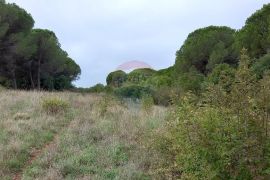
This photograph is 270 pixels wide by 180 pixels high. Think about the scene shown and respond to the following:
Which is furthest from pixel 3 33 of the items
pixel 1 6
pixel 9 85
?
pixel 9 85

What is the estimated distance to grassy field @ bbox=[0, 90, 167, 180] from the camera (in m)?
7.19

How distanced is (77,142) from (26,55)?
20.0 m

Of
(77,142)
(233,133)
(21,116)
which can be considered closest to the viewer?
(233,133)

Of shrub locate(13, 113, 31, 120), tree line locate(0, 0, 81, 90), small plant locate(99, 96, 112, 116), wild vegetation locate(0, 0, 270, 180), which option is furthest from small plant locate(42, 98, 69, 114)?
tree line locate(0, 0, 81, 90)

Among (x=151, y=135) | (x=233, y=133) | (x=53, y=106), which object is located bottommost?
(x=151, y=135)

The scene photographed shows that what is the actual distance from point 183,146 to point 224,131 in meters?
0.67

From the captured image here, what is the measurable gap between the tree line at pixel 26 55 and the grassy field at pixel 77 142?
50.8 feet

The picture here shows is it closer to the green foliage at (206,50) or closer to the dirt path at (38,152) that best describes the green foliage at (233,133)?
the dirt path at (38,152)

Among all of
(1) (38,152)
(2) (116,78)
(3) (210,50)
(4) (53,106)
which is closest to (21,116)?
(4) (53,106)

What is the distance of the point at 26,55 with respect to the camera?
90.7ft

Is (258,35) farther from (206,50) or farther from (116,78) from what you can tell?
(116,78)

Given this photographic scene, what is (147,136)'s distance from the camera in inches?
313

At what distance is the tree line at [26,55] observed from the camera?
27.1 metres

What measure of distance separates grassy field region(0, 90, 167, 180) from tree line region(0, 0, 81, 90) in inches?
610
